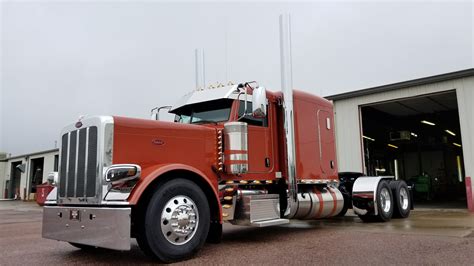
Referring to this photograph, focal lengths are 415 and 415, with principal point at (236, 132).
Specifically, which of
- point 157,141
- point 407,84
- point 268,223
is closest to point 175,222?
point 157,141

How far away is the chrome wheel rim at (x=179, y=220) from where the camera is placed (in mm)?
5203

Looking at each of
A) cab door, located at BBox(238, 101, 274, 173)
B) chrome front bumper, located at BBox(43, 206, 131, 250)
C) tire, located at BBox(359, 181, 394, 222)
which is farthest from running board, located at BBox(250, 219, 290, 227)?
tire, located at BBox(359, 181, 394, 222)

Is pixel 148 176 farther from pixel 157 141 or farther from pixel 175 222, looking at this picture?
pixel 157 141

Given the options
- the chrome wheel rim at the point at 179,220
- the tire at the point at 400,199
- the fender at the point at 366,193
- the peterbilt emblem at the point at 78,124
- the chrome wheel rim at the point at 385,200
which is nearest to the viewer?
the chrome wheel rim at the point at 179,220

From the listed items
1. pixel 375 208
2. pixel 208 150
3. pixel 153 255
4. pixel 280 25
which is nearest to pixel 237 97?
pixel 208 150

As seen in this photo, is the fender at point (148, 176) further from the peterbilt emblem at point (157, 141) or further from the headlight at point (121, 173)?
the peterbilt emblem at point (157, 141)

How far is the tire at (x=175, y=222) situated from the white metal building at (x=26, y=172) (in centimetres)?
2677

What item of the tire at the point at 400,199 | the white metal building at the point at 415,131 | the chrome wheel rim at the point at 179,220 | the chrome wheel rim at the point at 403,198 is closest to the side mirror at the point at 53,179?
the chrome wheel rim at the point at 179,220

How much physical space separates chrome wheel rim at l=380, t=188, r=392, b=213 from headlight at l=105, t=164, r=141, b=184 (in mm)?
6871

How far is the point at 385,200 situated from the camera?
10336mm

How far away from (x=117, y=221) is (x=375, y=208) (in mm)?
6660

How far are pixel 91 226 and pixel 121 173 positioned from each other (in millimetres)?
746

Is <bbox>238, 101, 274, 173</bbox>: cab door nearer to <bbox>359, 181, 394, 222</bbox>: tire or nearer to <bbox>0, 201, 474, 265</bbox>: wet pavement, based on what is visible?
<bbox>0, 201, 474, 265</bbox>: wet pavement

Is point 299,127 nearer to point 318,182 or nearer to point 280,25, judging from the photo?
point 318,182
